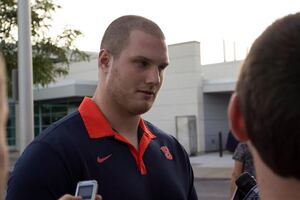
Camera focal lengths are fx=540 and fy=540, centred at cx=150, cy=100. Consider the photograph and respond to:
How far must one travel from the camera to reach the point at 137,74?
8.63ft

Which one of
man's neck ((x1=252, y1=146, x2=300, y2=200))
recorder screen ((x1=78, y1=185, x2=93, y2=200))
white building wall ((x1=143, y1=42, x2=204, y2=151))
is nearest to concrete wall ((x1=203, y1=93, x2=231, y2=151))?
white building wall ((x1=143, y1=42, x2=204, y2=151))

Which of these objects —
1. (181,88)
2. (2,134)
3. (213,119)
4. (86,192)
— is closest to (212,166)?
(213,119)

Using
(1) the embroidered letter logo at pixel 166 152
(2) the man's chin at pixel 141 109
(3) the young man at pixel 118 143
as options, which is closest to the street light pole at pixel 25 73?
(3) the young man at pixel 118 143

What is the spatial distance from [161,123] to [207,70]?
5443 millimetres

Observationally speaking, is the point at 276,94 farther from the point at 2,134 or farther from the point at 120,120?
the point at 120,120

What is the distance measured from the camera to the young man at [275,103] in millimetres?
1182

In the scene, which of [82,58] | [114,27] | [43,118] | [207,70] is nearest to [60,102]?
[43,118]

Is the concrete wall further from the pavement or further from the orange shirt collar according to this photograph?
the orange shirt collar

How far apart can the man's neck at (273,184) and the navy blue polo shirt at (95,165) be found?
1074mm

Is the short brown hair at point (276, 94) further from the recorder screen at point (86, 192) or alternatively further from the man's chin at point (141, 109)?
the man's chin at point (141, 109)

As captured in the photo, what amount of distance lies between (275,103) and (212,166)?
18.3 m

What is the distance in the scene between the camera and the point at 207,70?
28.8m

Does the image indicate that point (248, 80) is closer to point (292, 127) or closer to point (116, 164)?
point (292, 127)

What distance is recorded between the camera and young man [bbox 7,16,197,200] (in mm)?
2252
